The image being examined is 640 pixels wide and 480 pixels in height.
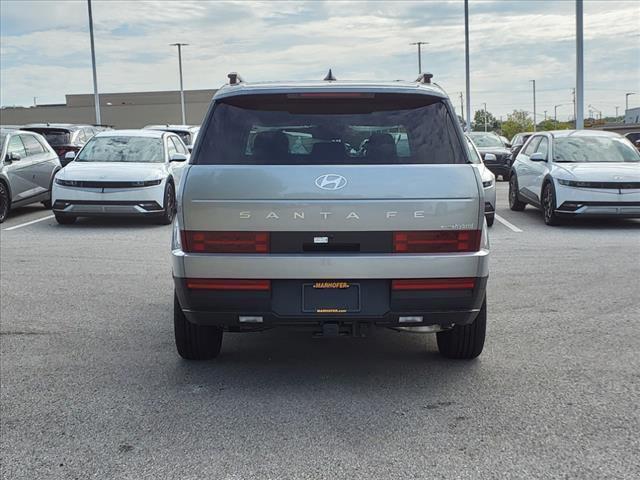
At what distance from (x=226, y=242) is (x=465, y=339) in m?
1.80

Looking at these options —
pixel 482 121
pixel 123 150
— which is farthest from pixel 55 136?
pixel 482 121

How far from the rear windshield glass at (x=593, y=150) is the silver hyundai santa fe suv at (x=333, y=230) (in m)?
9.18

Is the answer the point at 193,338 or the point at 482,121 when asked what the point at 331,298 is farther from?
the point at 482,121

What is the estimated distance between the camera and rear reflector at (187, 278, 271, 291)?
451 centimetres

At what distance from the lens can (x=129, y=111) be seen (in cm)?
7881

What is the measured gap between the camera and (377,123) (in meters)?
4.78

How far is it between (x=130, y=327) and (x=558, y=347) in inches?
133

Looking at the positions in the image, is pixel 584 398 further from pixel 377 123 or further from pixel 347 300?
pixel 377 123

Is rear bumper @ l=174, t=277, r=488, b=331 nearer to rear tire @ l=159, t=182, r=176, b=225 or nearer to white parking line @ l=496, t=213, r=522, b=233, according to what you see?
white parking line @ l=496, t=213, r=522, b=233

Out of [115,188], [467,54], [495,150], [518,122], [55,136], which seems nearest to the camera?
[115,188]

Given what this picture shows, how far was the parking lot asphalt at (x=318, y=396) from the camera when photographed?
378 centimetres

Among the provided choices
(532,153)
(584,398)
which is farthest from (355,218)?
(532,153)

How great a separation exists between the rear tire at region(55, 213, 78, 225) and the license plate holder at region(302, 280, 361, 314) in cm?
954

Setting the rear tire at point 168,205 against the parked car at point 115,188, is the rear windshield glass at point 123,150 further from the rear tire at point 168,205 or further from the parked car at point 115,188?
the rear tire at point 168,205
